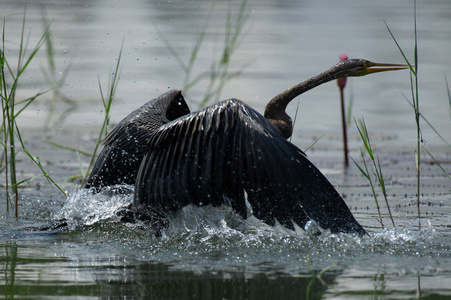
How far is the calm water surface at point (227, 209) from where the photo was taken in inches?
158

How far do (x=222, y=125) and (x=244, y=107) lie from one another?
17cm

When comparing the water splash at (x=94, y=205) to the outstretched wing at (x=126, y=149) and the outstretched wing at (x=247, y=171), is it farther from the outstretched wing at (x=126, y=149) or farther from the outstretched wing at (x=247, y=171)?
the outstretched wing at (x=247, y=171)

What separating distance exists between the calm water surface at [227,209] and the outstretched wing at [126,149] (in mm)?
170

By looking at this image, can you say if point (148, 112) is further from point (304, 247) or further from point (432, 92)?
point (432, 92)

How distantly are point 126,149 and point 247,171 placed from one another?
4.65 ft

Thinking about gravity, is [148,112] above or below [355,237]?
above

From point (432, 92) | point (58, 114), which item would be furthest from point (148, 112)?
point (432, 92)

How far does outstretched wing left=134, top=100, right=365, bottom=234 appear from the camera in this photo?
453 centimetres

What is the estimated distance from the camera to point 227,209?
5180 mm

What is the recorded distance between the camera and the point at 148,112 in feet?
19.4

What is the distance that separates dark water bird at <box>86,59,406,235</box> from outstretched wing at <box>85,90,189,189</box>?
653 millimetres

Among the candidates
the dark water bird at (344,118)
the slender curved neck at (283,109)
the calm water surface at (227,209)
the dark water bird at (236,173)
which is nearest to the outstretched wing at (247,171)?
the dark water bird at (236,173)

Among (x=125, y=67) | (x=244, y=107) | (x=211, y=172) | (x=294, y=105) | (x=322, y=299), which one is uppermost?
(x=125, y=67)

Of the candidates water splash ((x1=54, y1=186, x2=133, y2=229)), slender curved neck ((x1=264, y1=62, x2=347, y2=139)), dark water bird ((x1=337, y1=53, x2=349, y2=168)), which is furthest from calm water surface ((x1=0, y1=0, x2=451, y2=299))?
slender curved neck ((x1=264, y1=62, x2=347, y2=139))
